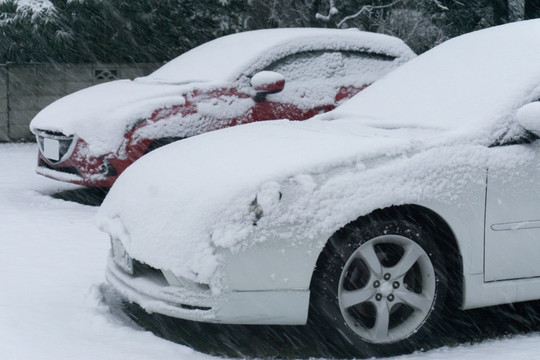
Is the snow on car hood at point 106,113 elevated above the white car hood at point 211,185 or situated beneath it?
situated beneath

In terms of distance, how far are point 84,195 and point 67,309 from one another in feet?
13.3

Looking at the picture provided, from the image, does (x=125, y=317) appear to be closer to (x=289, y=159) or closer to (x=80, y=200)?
(x=289, y=159)

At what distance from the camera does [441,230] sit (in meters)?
4.56

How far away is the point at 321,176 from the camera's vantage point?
434cm

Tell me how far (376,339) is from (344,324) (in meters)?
0.19

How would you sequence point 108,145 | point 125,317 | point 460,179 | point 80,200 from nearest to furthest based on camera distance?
point 460,179 < point 125,317 < point 108,145 < point 80,200

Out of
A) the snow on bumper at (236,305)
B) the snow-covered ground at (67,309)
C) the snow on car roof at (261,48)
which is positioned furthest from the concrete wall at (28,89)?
the snow on bumper at (236,305)

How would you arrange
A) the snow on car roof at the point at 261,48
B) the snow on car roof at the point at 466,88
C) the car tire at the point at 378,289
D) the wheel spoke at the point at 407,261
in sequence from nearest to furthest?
the car tire at the point at 378,289, the wheel spoke at the point at 407,261, the snow on car roof at the point at 466,88, the snow on car roof at the point at 261,48

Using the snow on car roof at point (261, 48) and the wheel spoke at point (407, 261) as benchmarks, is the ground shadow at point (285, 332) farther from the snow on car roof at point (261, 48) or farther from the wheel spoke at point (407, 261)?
the snow on car roof at point (261, 48)

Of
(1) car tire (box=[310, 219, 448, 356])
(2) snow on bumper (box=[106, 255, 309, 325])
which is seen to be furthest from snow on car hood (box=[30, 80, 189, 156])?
(1) car tire (box=[310, 219, 448, 356])

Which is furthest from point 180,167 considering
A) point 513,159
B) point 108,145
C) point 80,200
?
point 80,200

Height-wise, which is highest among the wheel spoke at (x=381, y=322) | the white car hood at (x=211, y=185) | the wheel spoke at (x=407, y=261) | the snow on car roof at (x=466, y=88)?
the snow on car roof at (x=466, y=88)

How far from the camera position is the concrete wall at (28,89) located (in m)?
12.7

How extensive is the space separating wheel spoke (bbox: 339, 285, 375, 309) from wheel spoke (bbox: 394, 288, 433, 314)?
147 mm
